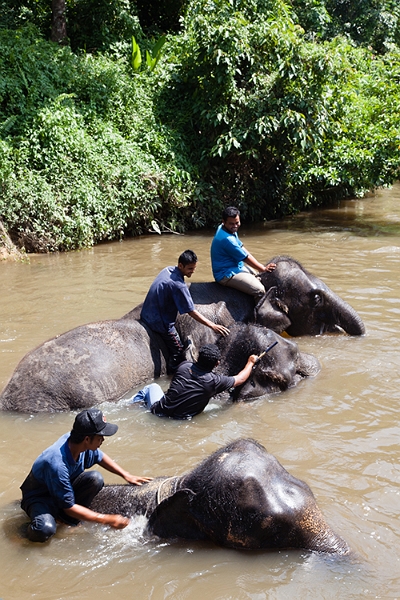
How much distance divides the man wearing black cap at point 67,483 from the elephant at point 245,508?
469mm

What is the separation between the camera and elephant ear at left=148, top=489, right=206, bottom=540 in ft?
13.5

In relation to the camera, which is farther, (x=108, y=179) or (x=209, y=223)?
(x=209, y=223)

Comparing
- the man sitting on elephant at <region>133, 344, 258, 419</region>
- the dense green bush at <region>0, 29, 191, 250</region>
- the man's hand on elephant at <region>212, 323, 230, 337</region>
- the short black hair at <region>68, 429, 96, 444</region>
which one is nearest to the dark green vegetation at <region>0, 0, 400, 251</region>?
the dense green bush at <region>0, 29, 191, 250</region>

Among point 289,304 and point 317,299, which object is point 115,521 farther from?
point 317,299

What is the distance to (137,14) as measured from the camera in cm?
2003

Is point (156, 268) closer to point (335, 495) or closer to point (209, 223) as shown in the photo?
point (209, 223)

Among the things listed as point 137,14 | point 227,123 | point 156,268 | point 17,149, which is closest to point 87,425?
point 156,268

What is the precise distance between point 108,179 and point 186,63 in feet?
12.6

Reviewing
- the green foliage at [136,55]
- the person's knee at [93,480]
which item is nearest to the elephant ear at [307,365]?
the person's knee at [93,480]

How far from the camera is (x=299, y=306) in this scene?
830cm

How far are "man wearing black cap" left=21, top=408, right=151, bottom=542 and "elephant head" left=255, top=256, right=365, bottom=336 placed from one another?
12.5 ft

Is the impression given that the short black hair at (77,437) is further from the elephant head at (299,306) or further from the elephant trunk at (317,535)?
the elephant head at (299,306)

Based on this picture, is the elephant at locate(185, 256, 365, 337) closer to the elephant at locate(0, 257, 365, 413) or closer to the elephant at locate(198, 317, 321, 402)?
the elephant at locate(0, 257, 365, 413)

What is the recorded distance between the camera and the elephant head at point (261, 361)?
6.83m
